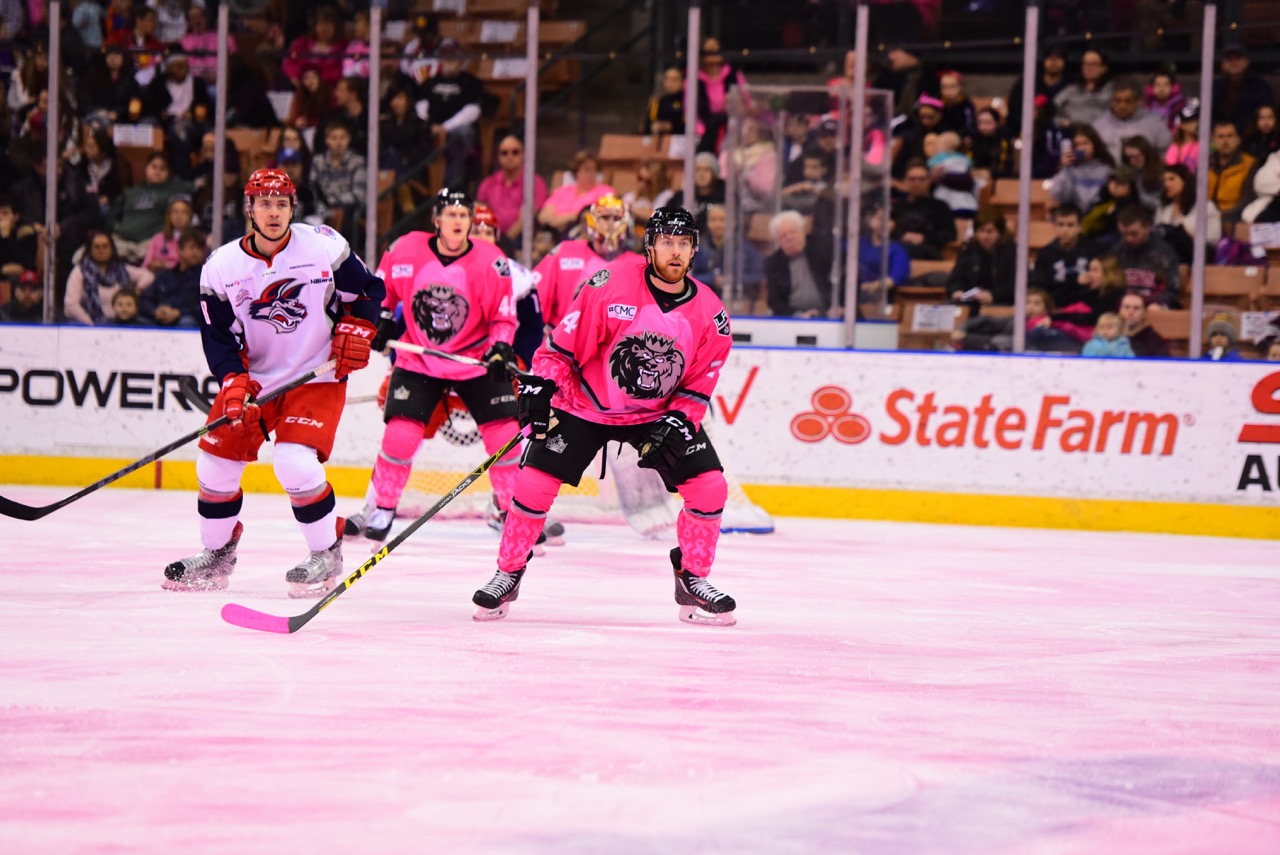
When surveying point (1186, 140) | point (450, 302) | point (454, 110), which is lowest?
point (450, 302)

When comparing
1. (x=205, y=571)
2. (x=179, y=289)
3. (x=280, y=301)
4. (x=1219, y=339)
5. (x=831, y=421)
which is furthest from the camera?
(x=179, y=289)

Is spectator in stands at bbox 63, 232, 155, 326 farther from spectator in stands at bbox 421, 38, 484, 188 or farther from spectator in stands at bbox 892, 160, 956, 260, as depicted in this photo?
spectator in stands at bbox 892, 160, 956, 260

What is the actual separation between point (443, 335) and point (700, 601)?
186 centimetres

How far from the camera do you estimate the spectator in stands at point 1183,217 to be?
7.40m

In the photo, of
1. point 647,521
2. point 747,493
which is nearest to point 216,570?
point 647,521

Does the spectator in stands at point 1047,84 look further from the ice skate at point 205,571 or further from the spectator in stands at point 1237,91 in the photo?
the ice skate at point 205,571

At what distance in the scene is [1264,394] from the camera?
7.15 m

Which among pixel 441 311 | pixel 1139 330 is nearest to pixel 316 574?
pixel 441 311

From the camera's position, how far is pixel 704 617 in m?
4.52

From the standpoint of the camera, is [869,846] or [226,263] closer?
[869,846]

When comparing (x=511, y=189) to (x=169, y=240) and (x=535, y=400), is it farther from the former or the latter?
(x=535, y=400)

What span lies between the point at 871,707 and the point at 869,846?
3.32 feet

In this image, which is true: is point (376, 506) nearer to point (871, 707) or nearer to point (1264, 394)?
point (871, 707)

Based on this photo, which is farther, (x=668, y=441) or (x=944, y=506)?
(x=944, y=506)
